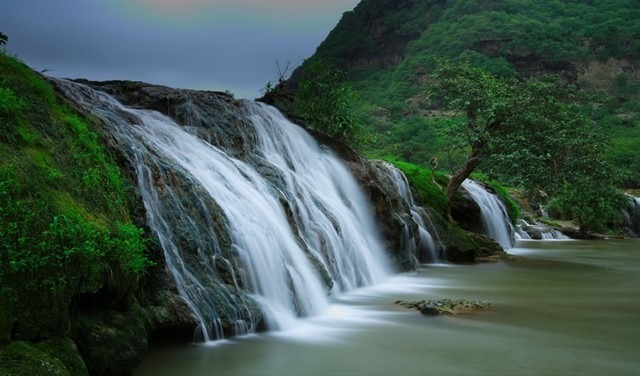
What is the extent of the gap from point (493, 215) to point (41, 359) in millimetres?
22118

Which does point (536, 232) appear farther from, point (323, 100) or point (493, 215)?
point (323, 100)

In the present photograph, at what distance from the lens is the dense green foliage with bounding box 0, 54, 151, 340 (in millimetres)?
4184

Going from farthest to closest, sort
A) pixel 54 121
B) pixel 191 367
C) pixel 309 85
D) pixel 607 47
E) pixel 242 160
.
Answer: pixel 607 47
pixel 309 85
pixel 242 160
pixel 54 121
pixel 191 367

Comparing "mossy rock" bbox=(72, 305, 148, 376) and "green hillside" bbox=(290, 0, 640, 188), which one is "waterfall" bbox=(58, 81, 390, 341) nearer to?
"mossy rock" bbox=(72, 305, 148, 376)

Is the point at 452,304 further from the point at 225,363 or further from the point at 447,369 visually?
the point at 225,363

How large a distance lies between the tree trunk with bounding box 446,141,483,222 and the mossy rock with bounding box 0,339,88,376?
17.1m

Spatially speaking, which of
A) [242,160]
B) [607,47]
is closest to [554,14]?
[607,47]

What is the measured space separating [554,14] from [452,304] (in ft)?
403

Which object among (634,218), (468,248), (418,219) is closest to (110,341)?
(418,219)

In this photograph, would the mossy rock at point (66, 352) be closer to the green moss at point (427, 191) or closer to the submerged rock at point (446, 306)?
the submerged rock at point (446, 306)

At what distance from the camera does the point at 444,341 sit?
712 centimetres

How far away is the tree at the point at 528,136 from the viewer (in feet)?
59.7

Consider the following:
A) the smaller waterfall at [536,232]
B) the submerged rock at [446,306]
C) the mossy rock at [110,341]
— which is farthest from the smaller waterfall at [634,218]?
the mossy rock at [110,341]

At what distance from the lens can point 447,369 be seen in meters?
5.99
